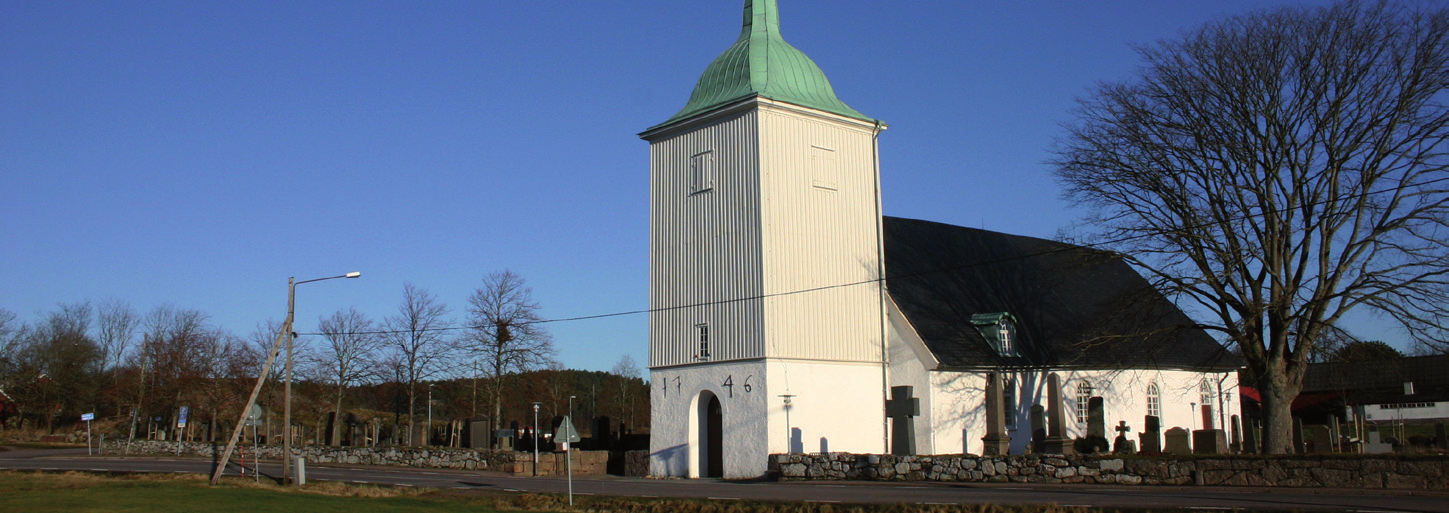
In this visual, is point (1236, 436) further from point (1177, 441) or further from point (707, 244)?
point (707, 244)

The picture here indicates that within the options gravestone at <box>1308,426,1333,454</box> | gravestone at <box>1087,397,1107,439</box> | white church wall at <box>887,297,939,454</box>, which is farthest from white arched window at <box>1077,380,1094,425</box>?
white church wall at <box>887,297,939,454</box>

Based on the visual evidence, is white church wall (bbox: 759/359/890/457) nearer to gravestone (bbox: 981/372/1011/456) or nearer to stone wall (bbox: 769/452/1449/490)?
stone wall (bbox: 769/452/1449/490)

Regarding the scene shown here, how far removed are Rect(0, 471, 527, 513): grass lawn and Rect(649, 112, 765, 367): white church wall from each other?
9278 mm

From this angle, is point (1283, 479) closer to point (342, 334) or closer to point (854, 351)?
point (854, 351)

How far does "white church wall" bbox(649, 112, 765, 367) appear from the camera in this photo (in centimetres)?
3016

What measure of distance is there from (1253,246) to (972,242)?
12663mm

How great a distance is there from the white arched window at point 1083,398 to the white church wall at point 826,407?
7005 mm

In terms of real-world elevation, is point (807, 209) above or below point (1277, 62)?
below

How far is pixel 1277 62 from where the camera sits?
26453mm

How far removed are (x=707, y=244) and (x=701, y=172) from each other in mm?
2052

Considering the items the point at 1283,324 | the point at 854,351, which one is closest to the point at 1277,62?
the point at 1283,324

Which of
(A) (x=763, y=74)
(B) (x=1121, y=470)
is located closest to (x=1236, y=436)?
(B) (x=1121, y=470)

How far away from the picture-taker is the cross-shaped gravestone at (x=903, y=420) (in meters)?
27.5

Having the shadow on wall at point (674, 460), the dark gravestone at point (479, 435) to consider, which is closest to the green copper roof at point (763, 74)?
the shadow on wall at point (674, 460)
